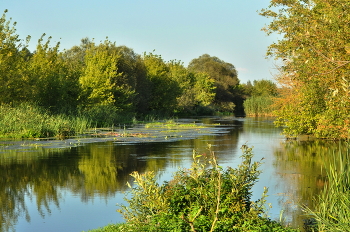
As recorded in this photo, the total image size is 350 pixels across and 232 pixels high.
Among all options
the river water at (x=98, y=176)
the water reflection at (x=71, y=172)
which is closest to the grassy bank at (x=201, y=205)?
the river water at (x=98, y=176)

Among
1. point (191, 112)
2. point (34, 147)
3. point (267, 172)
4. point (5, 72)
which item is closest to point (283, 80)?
point (267, 172)

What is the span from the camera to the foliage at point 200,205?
739cm

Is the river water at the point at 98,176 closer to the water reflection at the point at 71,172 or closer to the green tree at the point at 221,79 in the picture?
the water reflection at the point at 71,172

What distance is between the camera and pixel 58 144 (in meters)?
27.0

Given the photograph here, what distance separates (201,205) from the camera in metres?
7.79

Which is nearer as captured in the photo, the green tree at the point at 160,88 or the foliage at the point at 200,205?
the foliage at the point at 200,205

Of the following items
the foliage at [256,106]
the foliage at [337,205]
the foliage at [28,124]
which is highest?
the foliage at [256,106]

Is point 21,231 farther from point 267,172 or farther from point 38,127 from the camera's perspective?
point 38,127

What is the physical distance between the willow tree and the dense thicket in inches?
725

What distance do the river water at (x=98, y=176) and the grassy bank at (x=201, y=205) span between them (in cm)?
150

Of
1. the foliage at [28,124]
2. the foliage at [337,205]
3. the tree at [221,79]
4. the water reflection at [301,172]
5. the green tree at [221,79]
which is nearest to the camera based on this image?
the foliage at [337,205]

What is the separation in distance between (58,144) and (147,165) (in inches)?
375

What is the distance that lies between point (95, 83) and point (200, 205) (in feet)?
141

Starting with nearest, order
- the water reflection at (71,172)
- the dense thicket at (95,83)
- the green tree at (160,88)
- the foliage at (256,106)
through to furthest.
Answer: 1. the water reflection at (71,172)
2. the dense thicket at (95,83)
3. the green tree at (160,88)
4. the foliage at (256,106)
